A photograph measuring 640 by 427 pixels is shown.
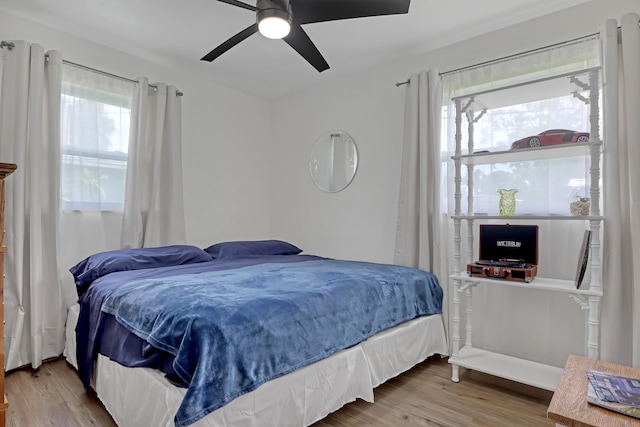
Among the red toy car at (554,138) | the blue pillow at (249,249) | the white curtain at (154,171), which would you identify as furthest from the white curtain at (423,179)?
the white curtain at (154,171)

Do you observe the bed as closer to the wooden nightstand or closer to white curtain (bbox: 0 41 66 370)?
white curtain (bbox: 0 41 66 370)

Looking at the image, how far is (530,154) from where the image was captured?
2414 mm

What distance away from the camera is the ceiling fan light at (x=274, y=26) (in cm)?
178

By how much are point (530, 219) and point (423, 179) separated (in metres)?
0.85

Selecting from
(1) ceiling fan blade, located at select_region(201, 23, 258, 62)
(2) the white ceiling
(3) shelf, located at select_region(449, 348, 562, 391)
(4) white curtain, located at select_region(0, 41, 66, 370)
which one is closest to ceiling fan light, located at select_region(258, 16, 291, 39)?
(1) ceiling fan blade, located at select_region(201, 23, 258, 62)

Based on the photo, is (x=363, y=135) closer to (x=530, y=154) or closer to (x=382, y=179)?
(x=382, y=179)

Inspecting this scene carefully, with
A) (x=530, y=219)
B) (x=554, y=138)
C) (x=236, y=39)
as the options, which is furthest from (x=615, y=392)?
(x=236, y=39)

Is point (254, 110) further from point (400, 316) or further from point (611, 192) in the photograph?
point (611, 192)

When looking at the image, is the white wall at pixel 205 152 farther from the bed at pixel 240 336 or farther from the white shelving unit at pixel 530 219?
the white shelving unit at pixel 530 219

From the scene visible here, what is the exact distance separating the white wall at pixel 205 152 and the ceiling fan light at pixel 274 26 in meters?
1.90

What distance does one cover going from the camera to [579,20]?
237 cm

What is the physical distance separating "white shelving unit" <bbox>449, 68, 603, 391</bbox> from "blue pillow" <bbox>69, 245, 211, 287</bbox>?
199 cm

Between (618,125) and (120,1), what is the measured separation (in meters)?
3.21

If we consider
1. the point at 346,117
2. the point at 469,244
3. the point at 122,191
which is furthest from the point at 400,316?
the point at 122,191
